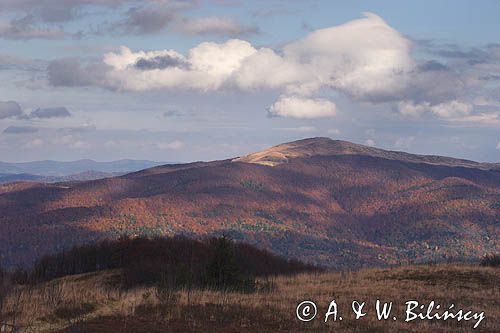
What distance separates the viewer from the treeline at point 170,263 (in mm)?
28422

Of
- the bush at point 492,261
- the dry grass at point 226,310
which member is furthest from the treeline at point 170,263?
the bush at point 492,261

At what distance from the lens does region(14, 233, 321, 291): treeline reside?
28.4 m

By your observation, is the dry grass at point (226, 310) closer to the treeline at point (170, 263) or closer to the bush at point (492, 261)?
the treeline at point (170, 263)

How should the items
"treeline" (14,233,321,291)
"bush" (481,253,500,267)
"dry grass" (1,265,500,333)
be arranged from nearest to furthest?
Result: "dry grass" (1,265,500,333)
"treeline" (14,233,321,291)
"bush" (481,253,500,267)

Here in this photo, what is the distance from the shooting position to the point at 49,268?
5862cm

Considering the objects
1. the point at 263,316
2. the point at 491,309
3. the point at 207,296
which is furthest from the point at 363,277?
the point at 263,316

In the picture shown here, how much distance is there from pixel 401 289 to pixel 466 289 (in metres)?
3.77

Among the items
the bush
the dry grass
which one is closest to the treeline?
the dry grass

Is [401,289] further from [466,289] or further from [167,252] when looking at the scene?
[167,252]

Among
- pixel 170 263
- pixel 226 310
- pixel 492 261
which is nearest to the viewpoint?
pixel 226 310

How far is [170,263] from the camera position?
32812 mm

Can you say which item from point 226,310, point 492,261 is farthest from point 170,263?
point 492,261

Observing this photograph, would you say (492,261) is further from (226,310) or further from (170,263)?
(226,310)

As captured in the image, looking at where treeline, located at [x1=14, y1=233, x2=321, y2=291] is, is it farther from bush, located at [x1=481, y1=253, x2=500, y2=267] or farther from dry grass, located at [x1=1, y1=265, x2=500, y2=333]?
bush, located at [x1=481, y1=253, x2=500, y2=267]
